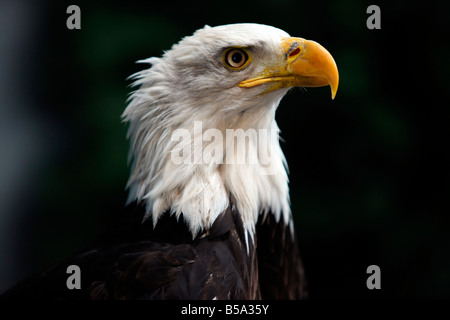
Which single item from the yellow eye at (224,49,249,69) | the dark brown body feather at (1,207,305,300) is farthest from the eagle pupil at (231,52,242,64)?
the dark brown body feather at (1,207,305,300)

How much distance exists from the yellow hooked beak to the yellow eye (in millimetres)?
63

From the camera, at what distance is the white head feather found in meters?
1.83

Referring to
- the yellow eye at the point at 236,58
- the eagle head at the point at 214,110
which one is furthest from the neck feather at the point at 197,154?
the yellow eye at the point at 236,58

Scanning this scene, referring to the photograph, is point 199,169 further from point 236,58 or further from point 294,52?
point 294,52

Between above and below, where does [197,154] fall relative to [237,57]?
below

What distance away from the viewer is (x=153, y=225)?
1861 mm

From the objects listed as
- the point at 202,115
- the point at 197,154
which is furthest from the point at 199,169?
the point at 202,115

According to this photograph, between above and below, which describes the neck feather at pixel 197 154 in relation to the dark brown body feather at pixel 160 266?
above

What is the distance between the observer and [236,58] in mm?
1840

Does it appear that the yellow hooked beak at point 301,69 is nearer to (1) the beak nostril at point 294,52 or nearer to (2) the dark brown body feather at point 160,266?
(1) the beak nostril at point 294,52

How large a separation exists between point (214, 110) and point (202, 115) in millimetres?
47

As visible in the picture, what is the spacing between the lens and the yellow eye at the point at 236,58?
6.01 ft

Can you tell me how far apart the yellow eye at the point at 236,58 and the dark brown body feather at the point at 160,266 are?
1.71 ft

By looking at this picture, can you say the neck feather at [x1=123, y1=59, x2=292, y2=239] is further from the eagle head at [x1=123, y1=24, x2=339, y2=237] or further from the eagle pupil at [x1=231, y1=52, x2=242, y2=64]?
the eagle pupil at [x1=231, y1=52, x2=242, y2=64]
